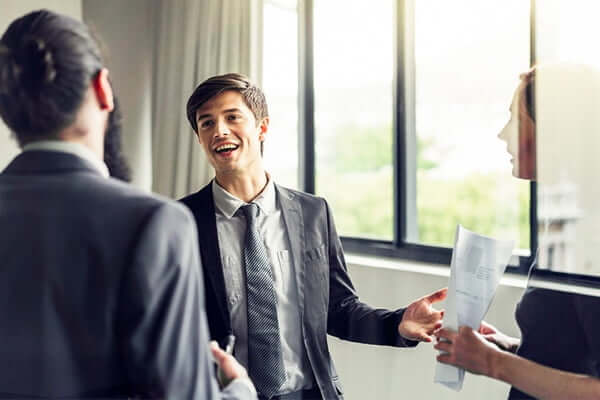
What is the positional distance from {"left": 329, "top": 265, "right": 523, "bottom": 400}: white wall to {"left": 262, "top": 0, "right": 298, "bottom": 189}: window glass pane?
73 cm

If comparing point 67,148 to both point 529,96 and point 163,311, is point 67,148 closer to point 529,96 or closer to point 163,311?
point 163,311

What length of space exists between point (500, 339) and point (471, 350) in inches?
3.3

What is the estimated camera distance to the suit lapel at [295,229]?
1720 millimetres

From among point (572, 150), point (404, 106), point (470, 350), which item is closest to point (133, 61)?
point (404, 106)

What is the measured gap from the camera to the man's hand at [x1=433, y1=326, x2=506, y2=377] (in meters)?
1.34

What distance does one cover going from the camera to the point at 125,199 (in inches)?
31.9

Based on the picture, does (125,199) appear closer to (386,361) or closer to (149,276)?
(149,276)

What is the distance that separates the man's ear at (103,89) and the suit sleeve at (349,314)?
3.31 feet

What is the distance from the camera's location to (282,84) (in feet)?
9.91

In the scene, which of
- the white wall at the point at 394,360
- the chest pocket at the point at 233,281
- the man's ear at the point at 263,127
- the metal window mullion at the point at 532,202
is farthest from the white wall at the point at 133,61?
the metal window mullion at the point at 532,202

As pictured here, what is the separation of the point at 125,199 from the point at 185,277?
0.13m

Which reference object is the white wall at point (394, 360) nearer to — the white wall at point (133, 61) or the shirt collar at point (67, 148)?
the shirt collar at point (67, 148)

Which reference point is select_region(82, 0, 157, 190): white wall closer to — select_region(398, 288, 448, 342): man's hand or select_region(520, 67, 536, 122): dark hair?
select_region(398, 288, 448, 342): man's hand

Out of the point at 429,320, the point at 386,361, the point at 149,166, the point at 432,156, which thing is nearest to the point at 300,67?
the point at 432,156
